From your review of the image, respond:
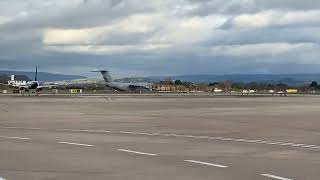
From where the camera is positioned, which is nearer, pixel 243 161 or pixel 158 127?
pixel 243 161

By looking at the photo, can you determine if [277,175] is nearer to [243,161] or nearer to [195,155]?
[243,161]

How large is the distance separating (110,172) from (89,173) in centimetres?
50

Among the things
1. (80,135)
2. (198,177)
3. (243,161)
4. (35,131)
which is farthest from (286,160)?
(35,131)

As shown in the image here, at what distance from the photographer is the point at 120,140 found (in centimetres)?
2288

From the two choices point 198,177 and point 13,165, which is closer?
point 198,177

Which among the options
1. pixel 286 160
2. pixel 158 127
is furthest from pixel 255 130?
pixel 286 160

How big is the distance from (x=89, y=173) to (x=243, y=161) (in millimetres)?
4496

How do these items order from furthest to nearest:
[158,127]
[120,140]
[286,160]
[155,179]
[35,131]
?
[158,127]
[35,131]
[120,140]
[286,160]
[155,179]

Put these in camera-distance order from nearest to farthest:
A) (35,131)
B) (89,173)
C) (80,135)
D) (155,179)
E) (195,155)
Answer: (155,179), (89,173), (195,155), (80,135), (35,131)

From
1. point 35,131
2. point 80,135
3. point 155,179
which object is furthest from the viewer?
point 35,131

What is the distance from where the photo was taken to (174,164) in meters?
15.6

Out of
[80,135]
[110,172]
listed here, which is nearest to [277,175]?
[110,172]

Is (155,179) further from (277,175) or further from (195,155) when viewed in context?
(195,155)

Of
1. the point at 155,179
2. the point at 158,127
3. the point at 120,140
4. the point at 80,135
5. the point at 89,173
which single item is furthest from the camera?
the point at 158,127
